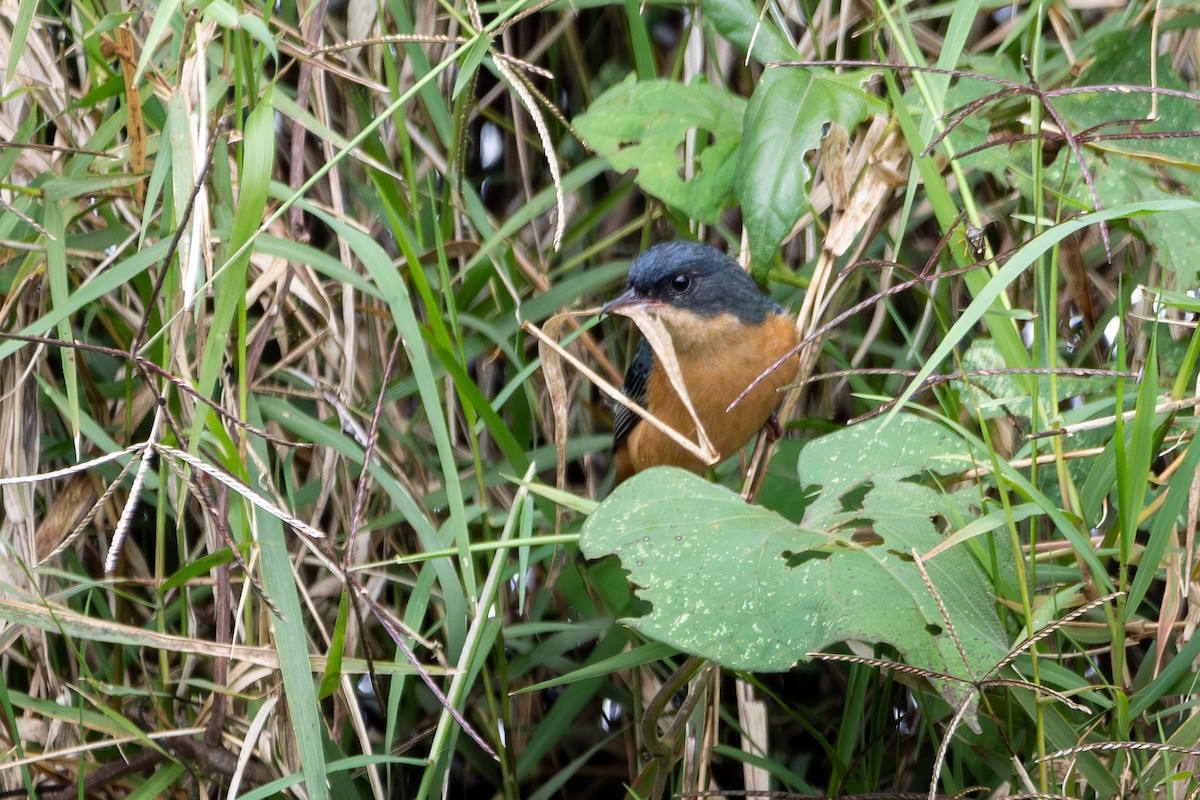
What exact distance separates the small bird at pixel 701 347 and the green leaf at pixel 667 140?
28.6 inches

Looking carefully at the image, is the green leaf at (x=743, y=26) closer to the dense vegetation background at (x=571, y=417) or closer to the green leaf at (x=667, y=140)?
the dense vegetation background at (x=571, y=417)

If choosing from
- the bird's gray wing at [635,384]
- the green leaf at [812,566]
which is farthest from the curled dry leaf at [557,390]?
the bird's gray wing at [635,384]

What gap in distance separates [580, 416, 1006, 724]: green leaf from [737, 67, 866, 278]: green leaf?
0.58 meters

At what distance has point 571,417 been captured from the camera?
14.2ft

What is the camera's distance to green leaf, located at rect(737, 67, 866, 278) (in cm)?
280

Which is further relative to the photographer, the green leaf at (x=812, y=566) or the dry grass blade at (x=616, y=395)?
the dry grass blade at (x=616, y=395)

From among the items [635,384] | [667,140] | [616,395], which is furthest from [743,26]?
[635,384]

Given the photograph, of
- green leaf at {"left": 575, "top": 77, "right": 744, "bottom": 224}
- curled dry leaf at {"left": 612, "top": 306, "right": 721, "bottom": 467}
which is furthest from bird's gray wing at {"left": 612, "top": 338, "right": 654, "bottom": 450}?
green leaf at {"left": 575, "top": 77, "right": 744, "bottom": 224}

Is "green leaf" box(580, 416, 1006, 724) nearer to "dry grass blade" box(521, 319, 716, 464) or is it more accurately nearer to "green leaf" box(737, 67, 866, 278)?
"dry grass blade" box(521, 319, 716, 464)

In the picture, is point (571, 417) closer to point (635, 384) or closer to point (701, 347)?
point (635, 384)

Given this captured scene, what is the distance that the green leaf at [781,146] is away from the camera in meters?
2.80

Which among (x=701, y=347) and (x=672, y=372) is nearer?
(x=672, y=372)

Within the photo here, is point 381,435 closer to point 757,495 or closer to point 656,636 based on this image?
point 757,495

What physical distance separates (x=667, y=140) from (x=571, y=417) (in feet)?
4.86
